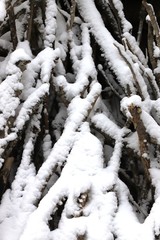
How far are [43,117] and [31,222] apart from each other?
1.12ft

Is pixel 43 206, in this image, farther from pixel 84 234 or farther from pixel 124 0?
pixel 124 0

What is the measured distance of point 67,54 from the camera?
1.25m

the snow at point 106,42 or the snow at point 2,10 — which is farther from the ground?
the snow at point 2,10

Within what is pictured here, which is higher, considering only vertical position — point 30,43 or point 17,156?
point 30,43

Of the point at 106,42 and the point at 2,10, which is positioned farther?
the point at 106,42

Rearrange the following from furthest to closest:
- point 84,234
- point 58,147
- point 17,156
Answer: point 17,156
point 58,147
point 84,234

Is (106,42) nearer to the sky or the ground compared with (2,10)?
nearer to the ground

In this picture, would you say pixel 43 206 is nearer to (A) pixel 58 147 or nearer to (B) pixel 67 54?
(A) pixel 58 147

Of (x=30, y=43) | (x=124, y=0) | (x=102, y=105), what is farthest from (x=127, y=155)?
(x=124, y=0)

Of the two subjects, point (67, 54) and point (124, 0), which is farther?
point (124, 0)

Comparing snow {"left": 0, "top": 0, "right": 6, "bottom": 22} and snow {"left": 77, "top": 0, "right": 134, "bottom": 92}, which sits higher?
snow {"left": 0, "top": 0, "right": 6, "bottom": 22}

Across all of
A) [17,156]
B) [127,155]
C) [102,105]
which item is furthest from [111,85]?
[17,156]

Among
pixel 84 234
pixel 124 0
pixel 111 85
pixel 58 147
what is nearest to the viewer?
pixel 84 234

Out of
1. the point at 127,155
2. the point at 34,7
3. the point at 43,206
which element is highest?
the point at 34,7
